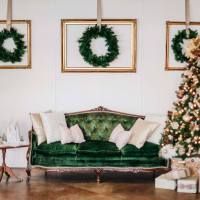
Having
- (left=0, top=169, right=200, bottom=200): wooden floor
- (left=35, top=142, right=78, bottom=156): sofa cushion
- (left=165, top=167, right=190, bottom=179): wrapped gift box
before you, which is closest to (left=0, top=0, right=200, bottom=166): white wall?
(left=35, top=142, right=78, bottom=156): sofa cushion

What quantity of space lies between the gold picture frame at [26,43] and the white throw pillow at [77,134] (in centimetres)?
148

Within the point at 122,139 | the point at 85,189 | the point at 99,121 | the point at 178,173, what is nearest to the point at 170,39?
the point at 99,121

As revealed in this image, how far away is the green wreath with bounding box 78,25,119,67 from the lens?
7832mm

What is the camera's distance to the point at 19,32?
7.97m

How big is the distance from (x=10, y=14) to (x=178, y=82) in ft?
10.4

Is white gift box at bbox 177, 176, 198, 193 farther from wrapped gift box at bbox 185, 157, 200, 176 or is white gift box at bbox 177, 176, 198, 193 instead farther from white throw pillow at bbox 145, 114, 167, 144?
white throw pillow at bbox 145, 114, 167, 144

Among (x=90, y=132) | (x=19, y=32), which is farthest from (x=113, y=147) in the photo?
(x=19, y=32)

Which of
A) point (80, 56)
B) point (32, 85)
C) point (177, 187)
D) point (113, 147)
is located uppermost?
point (80, 56)

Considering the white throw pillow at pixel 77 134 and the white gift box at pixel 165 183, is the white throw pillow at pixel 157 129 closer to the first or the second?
the white gift box at pixel 165 183

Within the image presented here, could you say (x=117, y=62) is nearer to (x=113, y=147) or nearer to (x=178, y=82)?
(x=178, y=82)

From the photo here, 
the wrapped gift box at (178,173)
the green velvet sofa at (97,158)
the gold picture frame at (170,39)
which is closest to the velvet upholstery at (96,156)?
the green velvet sofa at (97,158)

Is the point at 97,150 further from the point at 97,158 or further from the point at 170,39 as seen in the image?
the point at 170,39

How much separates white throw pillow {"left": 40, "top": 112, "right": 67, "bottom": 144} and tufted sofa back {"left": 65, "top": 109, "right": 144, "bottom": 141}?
0.29m

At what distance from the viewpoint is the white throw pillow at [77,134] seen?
7184 millimetres
